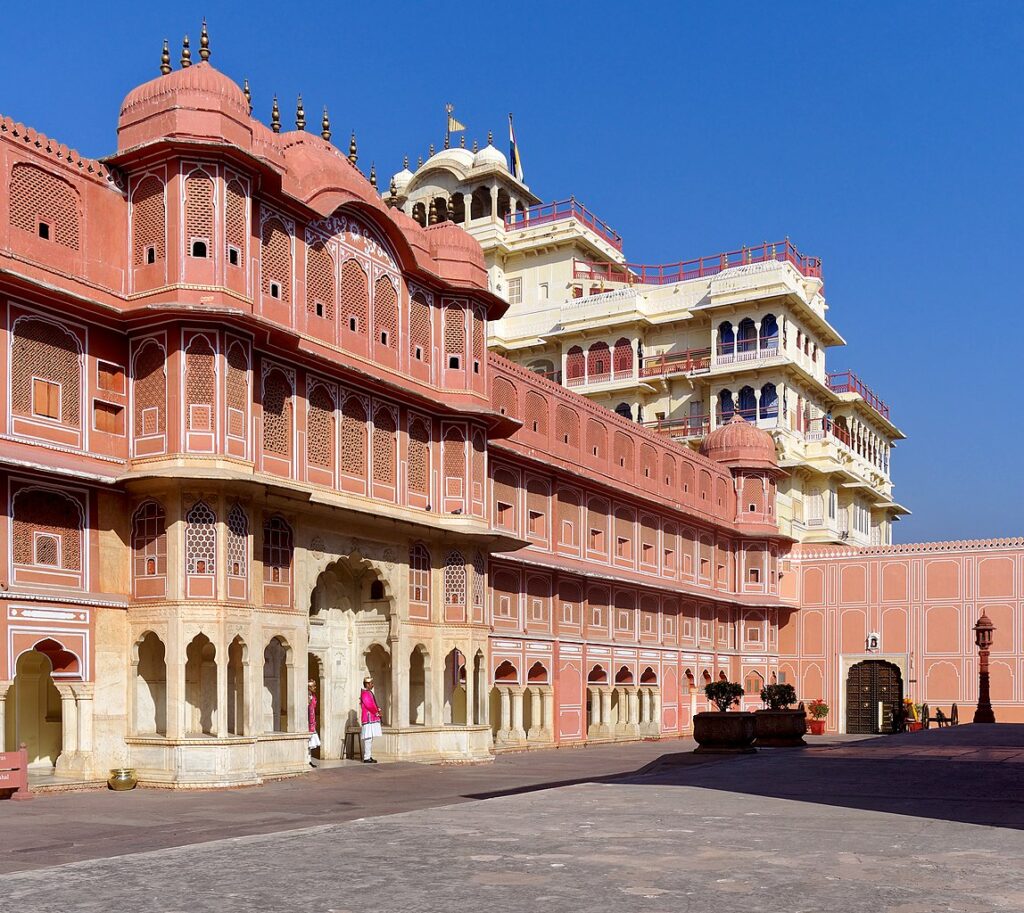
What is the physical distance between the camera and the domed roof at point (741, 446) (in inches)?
1972

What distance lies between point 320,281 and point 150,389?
15.9 ft

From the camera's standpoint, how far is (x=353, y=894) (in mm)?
8406

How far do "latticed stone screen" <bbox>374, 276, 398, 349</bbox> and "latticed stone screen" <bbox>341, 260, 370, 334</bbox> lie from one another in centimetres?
34

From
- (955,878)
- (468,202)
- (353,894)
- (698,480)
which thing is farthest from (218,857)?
(468,202)

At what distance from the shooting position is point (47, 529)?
19.5 metres

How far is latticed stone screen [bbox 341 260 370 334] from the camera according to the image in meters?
25.1

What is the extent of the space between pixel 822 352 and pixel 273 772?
42468 millimetres

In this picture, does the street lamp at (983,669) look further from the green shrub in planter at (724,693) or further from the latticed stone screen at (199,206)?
the latticed stone screen at (199,206)

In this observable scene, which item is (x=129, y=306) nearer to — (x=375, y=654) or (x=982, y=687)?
(x=375, y=654)

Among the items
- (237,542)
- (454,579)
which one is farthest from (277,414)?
(454,579)

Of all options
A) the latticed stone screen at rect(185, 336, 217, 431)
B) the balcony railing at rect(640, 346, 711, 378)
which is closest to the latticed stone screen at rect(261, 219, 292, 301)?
the latticed stone screen at rect(185, 336, 217, 431)

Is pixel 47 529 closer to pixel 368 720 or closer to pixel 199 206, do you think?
pixel 199 206

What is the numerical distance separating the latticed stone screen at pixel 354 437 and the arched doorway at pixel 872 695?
32.3 meters

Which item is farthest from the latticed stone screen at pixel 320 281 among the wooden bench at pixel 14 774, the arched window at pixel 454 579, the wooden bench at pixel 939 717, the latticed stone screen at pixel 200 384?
the wooden bench at pixel 939 717
